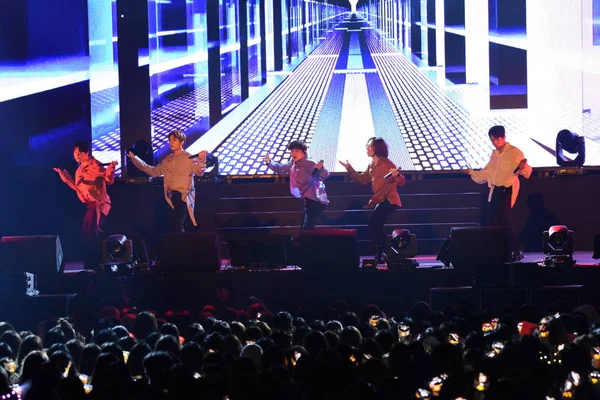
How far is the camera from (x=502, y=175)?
31.3 ft

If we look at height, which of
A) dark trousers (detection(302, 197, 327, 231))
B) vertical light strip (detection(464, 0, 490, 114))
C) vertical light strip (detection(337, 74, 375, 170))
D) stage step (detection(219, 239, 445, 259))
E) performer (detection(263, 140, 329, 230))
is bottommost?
stage step (detection(219, 239, 445, 259))

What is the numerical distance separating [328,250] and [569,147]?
3.47 m

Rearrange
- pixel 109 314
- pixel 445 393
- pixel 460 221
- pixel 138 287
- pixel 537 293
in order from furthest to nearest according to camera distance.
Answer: pixel 460 221 → pixel 138 287 → pixel 537 293 → pixel 109 314 → pixel 445 393

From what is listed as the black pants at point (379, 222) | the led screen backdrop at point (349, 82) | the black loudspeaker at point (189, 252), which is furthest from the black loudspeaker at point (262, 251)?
the led screen backdrop at point (349, 82)

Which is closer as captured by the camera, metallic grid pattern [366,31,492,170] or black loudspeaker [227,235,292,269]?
black loudspeaker [227,235,292,269]

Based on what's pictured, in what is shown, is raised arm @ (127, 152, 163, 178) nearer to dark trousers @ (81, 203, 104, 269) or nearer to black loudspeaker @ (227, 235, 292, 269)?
dark trousers @ (81, 203, 104, 269)

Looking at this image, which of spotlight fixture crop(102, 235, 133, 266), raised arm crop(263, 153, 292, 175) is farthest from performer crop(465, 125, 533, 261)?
spotlight fixture crop(102, 235, 133, 266)

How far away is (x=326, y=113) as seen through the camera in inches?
473

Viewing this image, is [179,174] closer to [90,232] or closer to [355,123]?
[90,232]

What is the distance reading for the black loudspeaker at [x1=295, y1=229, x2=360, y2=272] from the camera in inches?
347

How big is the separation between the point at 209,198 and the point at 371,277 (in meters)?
3.38

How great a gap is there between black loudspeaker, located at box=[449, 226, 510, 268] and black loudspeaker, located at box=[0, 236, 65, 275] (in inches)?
145

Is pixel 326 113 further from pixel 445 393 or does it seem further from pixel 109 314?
pixel 445 393

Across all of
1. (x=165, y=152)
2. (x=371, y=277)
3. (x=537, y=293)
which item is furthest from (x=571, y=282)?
(x=165, y=152)
